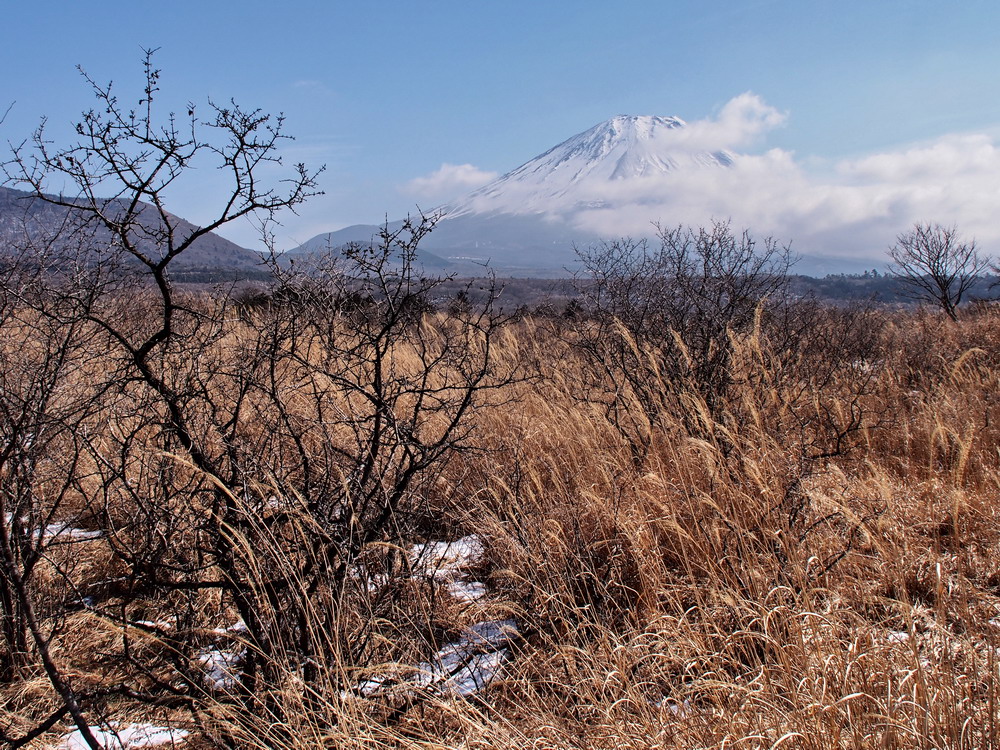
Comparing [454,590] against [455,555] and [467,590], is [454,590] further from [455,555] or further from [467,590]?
[455,555]

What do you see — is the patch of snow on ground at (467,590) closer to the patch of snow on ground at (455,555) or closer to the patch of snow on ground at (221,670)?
the patch of snow on ground at (455,555)

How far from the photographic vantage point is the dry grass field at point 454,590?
5.73 ft

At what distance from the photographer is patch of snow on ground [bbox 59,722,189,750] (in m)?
2.16

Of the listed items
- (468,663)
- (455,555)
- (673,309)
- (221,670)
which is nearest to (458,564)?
(455,555)

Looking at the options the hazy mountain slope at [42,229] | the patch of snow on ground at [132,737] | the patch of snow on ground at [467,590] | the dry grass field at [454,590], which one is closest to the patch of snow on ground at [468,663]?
the dry grass field at [454,590]

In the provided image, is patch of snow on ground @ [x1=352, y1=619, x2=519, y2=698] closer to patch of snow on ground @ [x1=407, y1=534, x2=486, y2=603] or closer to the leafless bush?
patch of snow on ground @ [x1=407, y1=534, x2=486, y2=603]

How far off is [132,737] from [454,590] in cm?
139

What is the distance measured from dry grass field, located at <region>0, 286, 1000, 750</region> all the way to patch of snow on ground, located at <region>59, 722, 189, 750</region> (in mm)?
27

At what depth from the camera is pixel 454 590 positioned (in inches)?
121

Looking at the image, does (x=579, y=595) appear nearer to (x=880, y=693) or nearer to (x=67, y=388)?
(x=880, y=693)

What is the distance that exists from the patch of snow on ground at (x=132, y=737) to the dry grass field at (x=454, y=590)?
0.09 feet

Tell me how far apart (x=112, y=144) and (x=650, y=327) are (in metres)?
3.84

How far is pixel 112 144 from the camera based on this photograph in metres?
1.89

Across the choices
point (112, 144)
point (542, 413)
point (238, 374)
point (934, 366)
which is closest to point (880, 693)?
point (238, 374)
